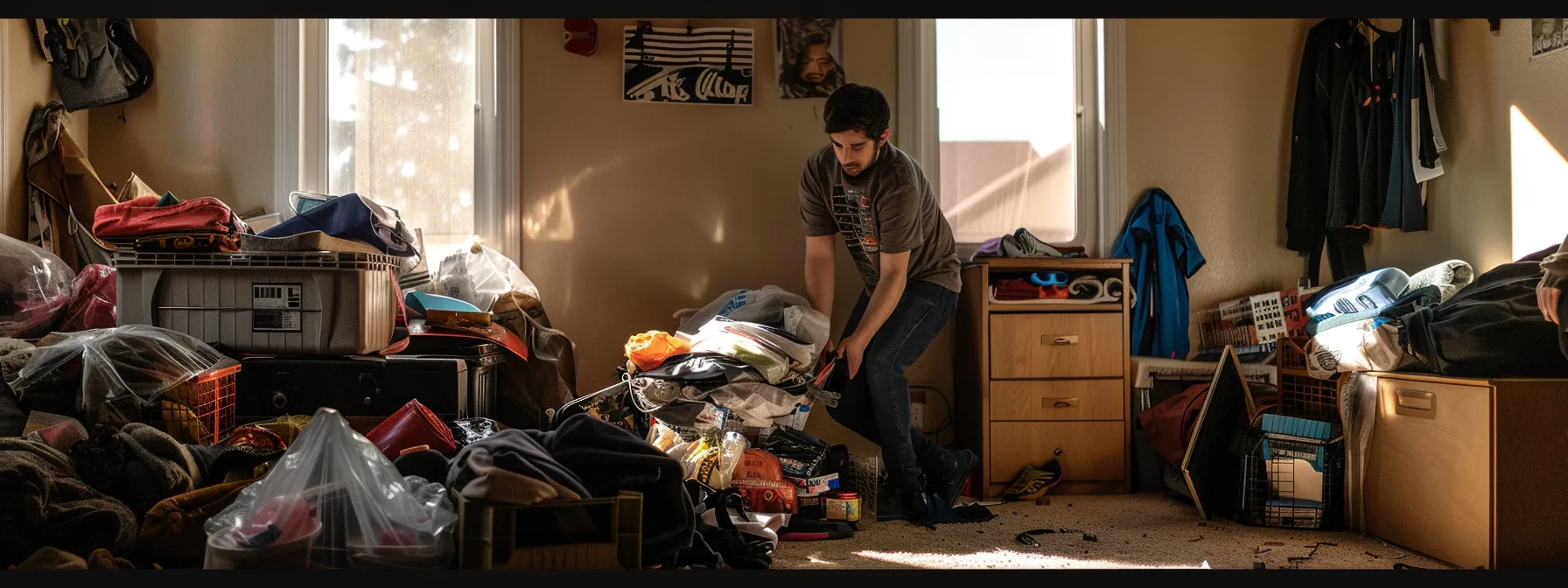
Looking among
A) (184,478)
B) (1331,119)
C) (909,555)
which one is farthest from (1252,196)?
(184,478)

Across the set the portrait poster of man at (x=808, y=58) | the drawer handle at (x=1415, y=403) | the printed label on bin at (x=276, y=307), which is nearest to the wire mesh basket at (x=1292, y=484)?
the drawer handle at (x=1415, y=403)

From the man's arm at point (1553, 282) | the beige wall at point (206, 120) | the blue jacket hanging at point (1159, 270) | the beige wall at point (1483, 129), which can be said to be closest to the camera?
the man's arm at point (1553, 282)

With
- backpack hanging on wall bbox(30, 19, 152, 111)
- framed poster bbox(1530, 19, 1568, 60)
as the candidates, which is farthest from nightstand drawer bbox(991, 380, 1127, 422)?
backpack hanging on wall bbox(30, 19, 152, 111)

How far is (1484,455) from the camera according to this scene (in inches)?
92.2

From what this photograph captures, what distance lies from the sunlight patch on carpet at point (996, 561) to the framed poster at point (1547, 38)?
2.09 m

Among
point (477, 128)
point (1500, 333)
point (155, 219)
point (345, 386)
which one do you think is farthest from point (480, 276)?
point (1500, 333)

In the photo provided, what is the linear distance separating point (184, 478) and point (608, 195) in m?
1.99

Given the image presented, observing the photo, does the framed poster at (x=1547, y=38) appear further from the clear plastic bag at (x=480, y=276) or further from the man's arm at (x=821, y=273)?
the clear plastic bag at (x=480, y=276)

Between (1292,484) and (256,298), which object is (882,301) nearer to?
(1292,484)

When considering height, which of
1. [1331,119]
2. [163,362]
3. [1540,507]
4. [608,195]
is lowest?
[1540,507]

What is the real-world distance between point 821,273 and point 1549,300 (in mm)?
1955

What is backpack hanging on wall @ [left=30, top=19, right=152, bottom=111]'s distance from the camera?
3.51 metres

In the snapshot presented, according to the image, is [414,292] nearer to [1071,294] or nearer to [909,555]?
[909,555]

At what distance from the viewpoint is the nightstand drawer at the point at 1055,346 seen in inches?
137
